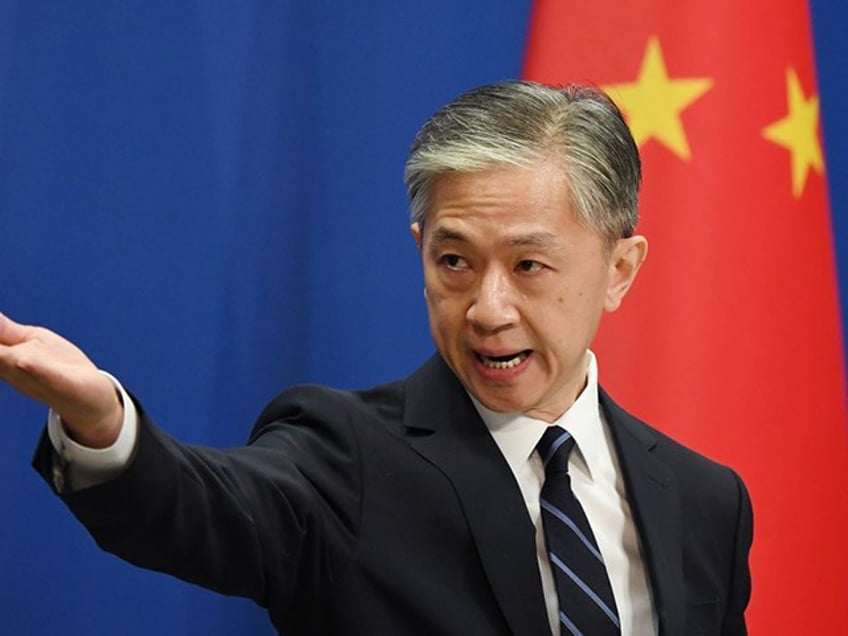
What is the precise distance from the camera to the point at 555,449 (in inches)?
64.3

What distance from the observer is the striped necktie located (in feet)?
5.02

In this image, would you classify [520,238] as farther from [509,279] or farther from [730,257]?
[730,257]

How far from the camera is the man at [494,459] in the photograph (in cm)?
147

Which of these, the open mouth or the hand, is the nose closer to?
the open mouth

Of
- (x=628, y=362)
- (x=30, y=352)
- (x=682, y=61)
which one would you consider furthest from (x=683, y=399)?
(x=30, y=352)

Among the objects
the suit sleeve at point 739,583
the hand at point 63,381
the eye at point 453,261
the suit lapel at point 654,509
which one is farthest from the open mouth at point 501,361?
the hand at point 63,381

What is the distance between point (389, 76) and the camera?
2332mm

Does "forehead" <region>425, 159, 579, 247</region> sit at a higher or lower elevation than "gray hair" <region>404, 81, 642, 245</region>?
lower

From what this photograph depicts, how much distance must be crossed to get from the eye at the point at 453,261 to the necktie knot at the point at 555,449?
0.70 feet

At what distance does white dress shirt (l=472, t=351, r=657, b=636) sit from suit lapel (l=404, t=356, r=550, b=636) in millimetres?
29

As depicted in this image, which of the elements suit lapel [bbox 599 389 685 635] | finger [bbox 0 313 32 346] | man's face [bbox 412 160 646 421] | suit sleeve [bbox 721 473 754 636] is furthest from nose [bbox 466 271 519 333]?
finger [bbox 0 313 32 346]

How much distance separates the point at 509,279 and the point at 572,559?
0.31m

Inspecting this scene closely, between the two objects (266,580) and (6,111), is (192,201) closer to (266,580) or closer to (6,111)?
(6,111)

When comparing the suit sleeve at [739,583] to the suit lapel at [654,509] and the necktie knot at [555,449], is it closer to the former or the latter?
the suit lapel at [654,509]
